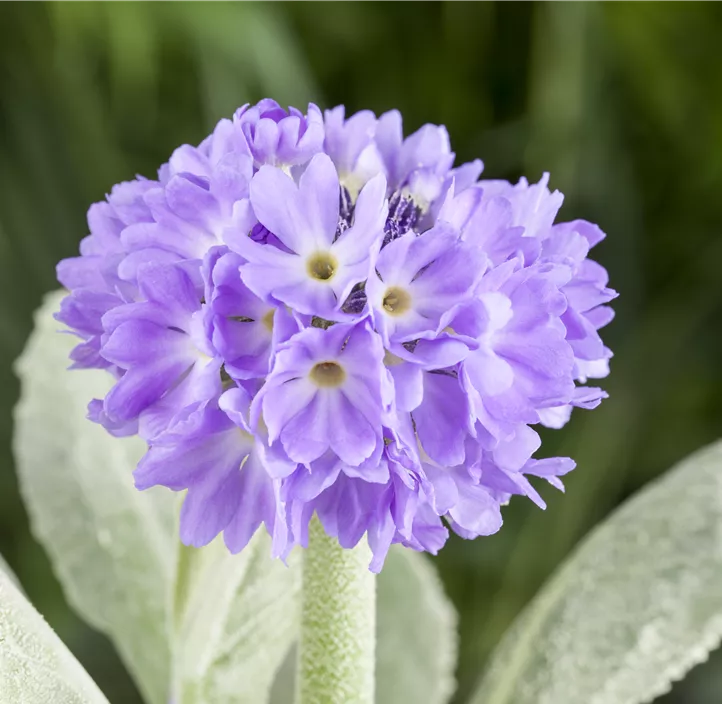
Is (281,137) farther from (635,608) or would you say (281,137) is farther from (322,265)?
(635,608)

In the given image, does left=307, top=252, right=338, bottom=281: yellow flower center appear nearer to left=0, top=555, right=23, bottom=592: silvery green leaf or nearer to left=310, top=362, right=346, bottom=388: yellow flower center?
left=310, top=362, right=346, bottom=388: yellow flower center

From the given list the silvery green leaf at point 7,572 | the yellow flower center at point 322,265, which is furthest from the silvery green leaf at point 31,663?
the yellow flower center at point 322,265

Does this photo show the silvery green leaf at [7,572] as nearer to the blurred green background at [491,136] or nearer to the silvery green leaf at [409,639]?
the silvery green leaf at [409,639]

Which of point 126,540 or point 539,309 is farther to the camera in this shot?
point 126,540

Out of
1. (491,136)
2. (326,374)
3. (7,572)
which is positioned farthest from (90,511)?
(491,136)

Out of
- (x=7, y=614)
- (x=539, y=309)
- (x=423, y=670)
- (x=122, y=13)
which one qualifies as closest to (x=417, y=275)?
(x=539, y=309)

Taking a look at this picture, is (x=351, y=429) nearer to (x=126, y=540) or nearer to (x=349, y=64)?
(x=126, y=540)
